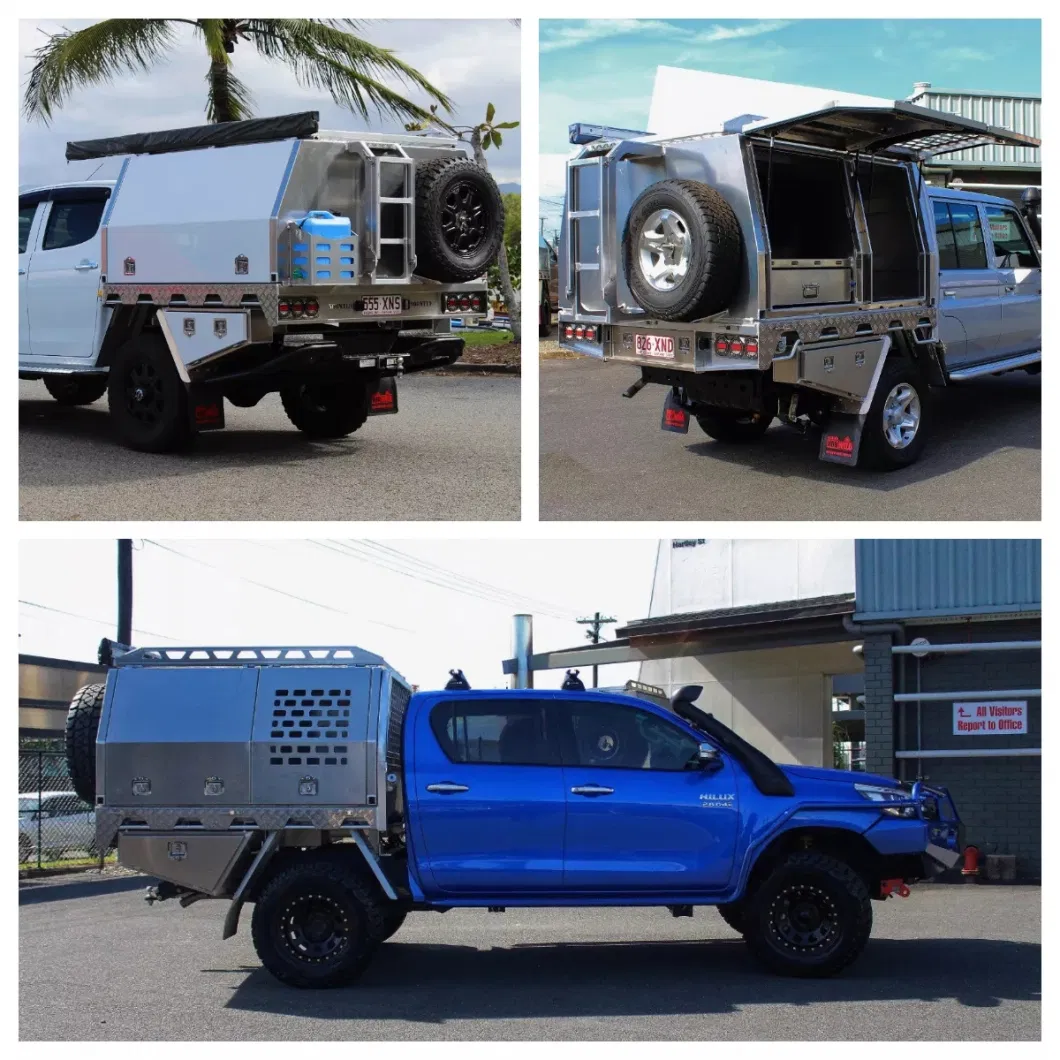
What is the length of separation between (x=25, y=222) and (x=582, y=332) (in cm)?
562

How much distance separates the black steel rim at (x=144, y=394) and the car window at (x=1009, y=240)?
8335 millimetres

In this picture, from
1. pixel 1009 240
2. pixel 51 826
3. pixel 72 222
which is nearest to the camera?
pixel 72 222

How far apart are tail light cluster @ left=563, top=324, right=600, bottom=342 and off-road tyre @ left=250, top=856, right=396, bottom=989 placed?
5020 mm

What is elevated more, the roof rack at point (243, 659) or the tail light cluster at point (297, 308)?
the tail light cluster at point (297, 308)

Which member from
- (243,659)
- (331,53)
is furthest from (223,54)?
(243,659)

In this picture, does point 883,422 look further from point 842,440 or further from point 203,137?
point 203,137

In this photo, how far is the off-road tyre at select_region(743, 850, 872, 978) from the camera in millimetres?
6730

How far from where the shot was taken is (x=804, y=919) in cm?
687

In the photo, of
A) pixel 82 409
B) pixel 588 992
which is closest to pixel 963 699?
pixel 588 992

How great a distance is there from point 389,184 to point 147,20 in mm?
7620

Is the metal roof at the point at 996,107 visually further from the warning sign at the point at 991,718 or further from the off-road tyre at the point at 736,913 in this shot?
the off-road tyre at the point at 736,913

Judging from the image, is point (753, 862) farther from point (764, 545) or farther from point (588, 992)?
point (764, 545)

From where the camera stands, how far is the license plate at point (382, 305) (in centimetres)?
1035

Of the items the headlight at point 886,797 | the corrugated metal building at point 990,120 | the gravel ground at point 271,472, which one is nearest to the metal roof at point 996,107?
the corrugated metal building at point 990,120
